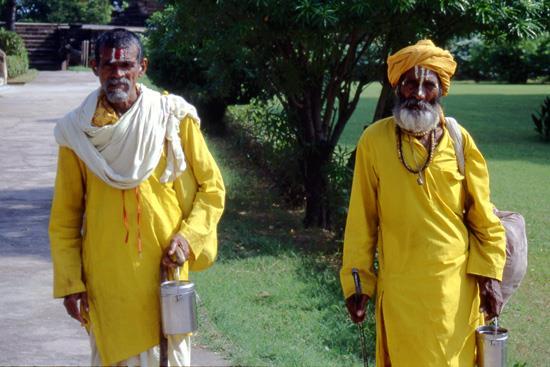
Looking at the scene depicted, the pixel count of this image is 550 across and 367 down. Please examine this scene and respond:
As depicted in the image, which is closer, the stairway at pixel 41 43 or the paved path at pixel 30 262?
the paved path at pixel 30 262

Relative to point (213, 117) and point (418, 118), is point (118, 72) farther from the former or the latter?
point (213, 117)

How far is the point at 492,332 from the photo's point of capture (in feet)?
13.3

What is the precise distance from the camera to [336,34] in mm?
9633

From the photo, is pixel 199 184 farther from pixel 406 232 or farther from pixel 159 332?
pixel 406 232

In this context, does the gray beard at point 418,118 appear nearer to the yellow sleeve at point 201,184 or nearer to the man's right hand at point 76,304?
the yellow sleeve at point 201,184

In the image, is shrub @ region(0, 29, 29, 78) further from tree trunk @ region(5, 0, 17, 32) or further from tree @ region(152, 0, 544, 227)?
tree @ region(152, 0, 544, 227)

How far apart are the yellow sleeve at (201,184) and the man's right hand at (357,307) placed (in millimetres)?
663

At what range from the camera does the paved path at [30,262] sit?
241 inches

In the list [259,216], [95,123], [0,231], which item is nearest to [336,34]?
[259,216]

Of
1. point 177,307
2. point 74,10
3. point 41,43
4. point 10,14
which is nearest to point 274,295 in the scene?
point 177,307

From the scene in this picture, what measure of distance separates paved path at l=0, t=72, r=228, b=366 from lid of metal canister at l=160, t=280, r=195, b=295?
2.13 meters

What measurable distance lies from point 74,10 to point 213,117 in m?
30.4

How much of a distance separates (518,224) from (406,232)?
2.21 ft

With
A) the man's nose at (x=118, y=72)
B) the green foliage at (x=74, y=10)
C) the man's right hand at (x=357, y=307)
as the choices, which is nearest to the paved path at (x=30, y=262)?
the man's right hand at (x=357, y=307)
